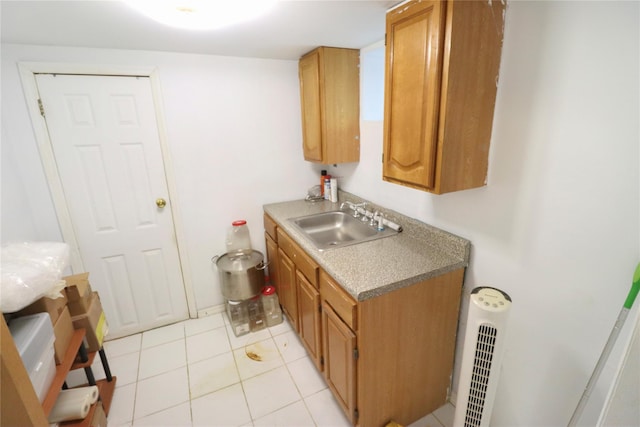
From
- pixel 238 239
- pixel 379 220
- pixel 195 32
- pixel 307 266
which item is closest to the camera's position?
pixel 195 32

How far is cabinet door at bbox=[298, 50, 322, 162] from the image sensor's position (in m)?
2.06

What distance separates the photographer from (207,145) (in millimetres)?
2230

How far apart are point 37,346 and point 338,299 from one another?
3.72ft

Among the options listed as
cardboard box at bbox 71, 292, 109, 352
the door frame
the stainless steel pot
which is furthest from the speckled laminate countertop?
cardboard box at bbox 71, 292, 109, 352

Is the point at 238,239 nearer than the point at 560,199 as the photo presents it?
No

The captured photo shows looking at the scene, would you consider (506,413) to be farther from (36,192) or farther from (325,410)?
(36,192)

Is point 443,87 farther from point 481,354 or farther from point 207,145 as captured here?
point 207,145

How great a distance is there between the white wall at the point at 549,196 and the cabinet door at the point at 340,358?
64 cm

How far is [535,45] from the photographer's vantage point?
1.06 m

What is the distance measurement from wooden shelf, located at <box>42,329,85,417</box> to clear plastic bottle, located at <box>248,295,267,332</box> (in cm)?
112

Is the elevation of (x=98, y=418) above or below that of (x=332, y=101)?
below

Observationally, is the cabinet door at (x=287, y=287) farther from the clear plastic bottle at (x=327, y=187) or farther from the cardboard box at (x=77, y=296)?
the cardboard box at (x=77, y=296)

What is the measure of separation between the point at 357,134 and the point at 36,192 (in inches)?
84.4

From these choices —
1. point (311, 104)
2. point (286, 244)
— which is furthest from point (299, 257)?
point (311, 104)
